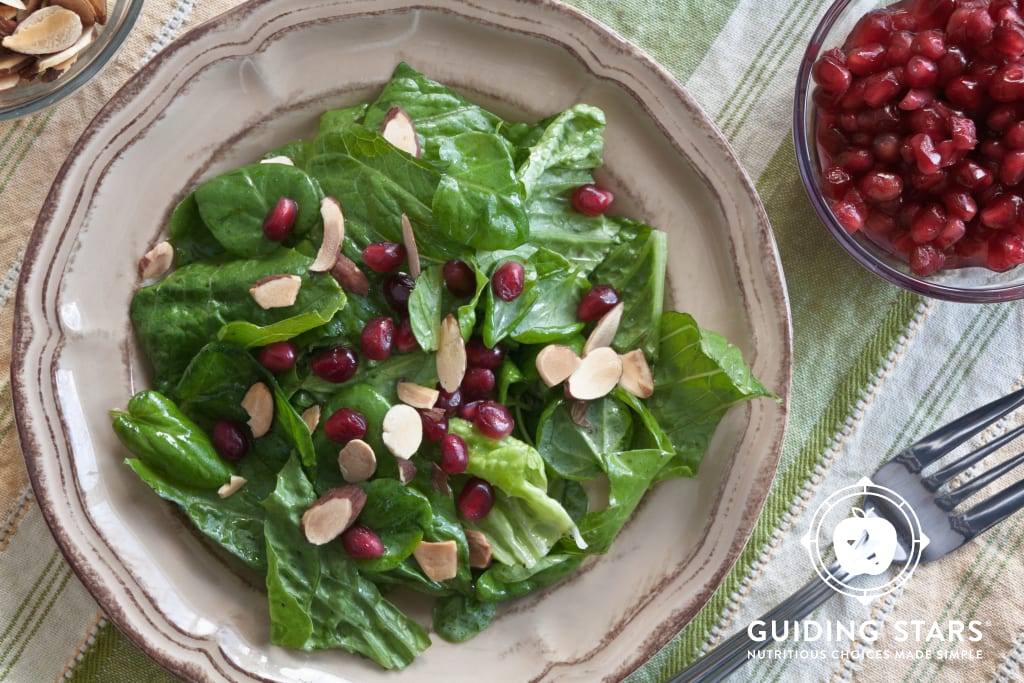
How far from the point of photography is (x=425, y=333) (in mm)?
1663

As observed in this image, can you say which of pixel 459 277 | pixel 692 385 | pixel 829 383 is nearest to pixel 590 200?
pixel 459 277

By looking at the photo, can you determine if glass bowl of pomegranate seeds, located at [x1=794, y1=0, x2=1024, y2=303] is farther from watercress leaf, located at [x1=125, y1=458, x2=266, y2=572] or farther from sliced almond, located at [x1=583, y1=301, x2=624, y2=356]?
watercress leaf, located at [x1=125, y1=458, x2=266, y2=572]

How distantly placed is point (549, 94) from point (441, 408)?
689mm

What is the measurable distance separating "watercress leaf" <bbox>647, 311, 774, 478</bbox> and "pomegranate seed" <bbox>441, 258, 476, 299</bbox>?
0.40 meters

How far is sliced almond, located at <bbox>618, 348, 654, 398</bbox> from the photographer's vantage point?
5.74 feet

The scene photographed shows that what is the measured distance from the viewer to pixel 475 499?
1.70 meters

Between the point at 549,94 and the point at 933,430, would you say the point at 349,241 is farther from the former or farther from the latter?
the point at 933,430

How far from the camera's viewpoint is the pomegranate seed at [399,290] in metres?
1.71

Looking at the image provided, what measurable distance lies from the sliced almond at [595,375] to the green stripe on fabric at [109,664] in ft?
3.63

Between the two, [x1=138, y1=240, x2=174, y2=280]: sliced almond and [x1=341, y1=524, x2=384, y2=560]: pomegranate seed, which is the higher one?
[x1=138, y1=240, x2=174, y2=280]: sliced almond

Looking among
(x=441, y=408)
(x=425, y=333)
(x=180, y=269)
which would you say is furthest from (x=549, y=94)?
(x=180, y=269)

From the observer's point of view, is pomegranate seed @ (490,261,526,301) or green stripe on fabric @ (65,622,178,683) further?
green stripe on fabric @ (65,622,178,683)

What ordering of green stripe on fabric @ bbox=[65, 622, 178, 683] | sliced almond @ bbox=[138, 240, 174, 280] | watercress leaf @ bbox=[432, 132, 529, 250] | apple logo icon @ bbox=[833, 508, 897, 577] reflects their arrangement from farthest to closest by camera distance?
apple logo icon @ bbox=[833, 508, 897, 577]
green stripe on fabric @ bbox=[65, 622, 178, 683]
sliced almond @ bbox=[138, 240, 174, 280]
watercress leaf @ bbox=[432, 132, 529, 250]

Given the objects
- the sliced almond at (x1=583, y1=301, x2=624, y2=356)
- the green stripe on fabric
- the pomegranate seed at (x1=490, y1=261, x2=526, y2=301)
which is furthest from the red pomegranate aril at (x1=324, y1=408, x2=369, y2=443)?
the green stripe on fabric
